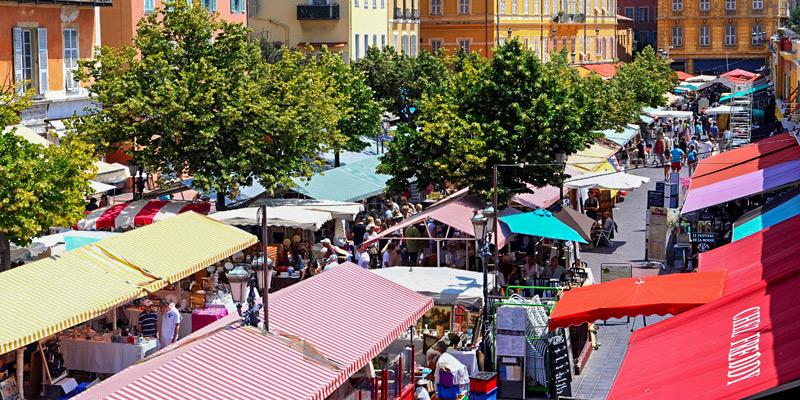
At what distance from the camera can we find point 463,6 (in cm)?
7231

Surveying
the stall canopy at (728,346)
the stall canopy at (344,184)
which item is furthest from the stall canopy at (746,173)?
the stall canopy at (344,184)

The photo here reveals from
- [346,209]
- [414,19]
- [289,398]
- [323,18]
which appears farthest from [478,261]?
[414,19]

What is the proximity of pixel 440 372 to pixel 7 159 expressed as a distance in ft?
28.9

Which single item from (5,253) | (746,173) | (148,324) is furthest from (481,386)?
(746,173)

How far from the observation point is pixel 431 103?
29.4 meters

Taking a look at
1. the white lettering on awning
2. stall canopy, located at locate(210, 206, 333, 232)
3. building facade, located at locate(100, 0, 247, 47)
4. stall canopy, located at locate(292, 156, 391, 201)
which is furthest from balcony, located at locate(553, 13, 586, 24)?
the white lettering on awning

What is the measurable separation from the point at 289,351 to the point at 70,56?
23391mm

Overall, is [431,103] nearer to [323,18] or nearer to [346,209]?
[346,209]

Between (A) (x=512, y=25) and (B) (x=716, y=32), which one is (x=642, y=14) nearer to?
(B) (x=716, y=32)

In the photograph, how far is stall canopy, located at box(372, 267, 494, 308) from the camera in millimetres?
19453

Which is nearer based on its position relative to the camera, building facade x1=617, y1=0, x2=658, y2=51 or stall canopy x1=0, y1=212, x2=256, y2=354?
stall canopy x1=0, y1=212, x2=256, y2=354

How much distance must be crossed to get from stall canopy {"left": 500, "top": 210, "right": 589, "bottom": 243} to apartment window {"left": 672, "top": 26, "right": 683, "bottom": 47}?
2899 inches

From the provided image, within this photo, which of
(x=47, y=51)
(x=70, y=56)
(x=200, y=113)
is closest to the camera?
(x=200, y=113)

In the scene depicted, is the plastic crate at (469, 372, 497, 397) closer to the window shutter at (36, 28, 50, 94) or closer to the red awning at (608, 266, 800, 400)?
the red awning at (608, 266, 800, 400)
